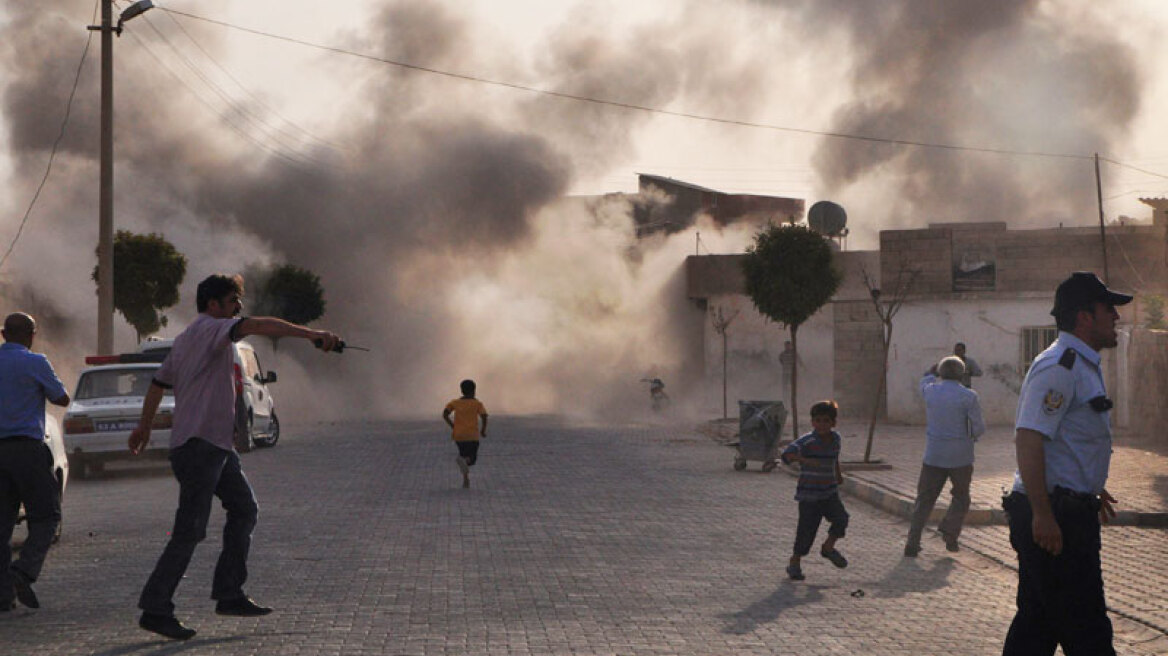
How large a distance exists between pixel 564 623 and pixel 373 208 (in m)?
45.4

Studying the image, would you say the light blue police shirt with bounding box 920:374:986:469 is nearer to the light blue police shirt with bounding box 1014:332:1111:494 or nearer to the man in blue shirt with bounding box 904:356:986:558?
the man in blue shirt with bounding box 904:356:986:558

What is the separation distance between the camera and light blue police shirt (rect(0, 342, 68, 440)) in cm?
798

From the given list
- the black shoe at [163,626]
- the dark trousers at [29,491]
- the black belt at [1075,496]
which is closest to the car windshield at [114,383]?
the dark trousers at [29,491]

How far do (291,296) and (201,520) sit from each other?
4060 cm

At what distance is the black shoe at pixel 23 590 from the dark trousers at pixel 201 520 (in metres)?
1.09

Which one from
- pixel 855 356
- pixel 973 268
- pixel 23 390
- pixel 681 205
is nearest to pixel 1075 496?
pixel 23 390

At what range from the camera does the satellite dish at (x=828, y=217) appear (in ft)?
135

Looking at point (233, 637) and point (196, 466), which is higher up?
point (196, 466)

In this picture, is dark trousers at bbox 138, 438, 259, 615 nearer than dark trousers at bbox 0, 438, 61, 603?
Yes

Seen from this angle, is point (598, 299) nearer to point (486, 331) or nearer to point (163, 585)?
point (486, 331)

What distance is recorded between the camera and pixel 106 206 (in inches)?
920

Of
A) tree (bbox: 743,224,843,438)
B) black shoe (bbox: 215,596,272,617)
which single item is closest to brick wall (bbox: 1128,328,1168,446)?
tree (bbox: 743,224,843,438)

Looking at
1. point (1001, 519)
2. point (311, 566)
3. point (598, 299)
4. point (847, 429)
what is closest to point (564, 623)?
point (311, 566)

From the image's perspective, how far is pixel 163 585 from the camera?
6730mm
